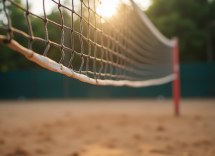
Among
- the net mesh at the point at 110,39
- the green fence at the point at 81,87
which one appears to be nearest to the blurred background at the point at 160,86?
the green fence at the point at 81,87

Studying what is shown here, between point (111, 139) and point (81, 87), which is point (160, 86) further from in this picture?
Result: point (111, 139)

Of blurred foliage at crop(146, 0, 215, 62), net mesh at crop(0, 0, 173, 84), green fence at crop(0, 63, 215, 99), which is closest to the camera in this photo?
net mesh at crop(0, 0, 173, 84)

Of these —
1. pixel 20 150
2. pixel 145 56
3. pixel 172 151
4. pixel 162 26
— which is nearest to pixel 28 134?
pixel 20 150

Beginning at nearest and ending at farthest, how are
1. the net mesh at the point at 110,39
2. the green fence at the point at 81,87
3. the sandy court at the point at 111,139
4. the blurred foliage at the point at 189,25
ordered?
the net mesh at the point at 110,39 → the sandy court at the point at 111,139 → the green fence at the point at 81,87 → the blurred foliage at the point at 189,25

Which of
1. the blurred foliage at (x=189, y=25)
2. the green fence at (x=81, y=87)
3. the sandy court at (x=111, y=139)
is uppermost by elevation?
the blurred foliage at (x=189, y=25)

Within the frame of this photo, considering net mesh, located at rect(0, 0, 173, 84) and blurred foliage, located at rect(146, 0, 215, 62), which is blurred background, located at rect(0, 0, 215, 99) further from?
net mesh, located at rect(0, 0, 173, 84)

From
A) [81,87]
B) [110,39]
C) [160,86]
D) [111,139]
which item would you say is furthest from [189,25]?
[111,139]

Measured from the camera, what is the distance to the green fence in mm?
9625

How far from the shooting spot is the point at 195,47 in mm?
14047

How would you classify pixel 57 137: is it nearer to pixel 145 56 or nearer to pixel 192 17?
pixel 145 56

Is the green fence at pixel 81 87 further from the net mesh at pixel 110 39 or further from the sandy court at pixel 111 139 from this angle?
the sandy court at pixel 111 139

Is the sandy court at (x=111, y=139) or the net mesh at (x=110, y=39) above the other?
the net mesh at (x=110, y=39)

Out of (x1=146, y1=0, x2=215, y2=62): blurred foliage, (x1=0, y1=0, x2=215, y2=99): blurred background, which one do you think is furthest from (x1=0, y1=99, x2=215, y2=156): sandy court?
(x1=146, y1=0, x2=215, y2=62): blurred foliage

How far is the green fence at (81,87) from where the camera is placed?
31.6 feet
